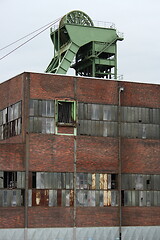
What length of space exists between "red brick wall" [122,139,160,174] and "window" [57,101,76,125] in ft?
15.6

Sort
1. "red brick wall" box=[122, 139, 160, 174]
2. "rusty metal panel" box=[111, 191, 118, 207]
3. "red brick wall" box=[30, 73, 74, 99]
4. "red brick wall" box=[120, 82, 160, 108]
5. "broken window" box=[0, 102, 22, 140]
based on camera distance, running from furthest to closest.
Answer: "red brick wall" box=[120, 82, 160, 108]
"red brick wall" box=[122, 139, 160, 174]
"rusty metal panel" box=[111, 191, 118, 207]
"broken window" box=[0, 102, 22, 140]
"red brick wall" box=[30, 73, 74, 99]

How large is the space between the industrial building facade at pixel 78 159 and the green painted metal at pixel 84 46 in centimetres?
850

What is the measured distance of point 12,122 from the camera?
42781 millimetres

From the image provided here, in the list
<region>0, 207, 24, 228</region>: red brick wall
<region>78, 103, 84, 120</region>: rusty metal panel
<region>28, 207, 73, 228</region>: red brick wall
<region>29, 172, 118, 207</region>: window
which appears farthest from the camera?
<region>78, 103, 84, 120</region>: rusty metal panel

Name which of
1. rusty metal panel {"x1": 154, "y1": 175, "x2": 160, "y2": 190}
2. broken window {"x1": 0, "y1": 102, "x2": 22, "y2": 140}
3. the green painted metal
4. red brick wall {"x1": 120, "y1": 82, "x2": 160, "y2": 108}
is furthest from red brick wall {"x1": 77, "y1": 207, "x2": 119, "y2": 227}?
the green painted metal

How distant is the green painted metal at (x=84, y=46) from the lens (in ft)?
170

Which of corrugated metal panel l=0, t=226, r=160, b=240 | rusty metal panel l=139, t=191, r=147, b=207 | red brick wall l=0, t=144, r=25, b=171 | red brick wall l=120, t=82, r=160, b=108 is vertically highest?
red brick wall l=120, t=82, r=160, b=108

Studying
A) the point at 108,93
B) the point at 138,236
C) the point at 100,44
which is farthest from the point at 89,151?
the point at 100,44

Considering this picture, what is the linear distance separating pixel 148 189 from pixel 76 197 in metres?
6.28

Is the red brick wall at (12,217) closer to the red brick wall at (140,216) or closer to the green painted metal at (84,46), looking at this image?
the red brick wall at (140,216)

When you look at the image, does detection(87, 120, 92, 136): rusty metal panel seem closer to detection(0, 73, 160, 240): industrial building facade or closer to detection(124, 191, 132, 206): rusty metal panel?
detection(0, 73, 160, 240): industrial building facade

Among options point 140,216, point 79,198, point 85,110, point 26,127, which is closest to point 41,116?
point 26,127

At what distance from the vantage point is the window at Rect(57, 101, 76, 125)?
42.0 meters

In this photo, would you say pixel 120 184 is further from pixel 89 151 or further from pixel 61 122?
pixel 61 122
